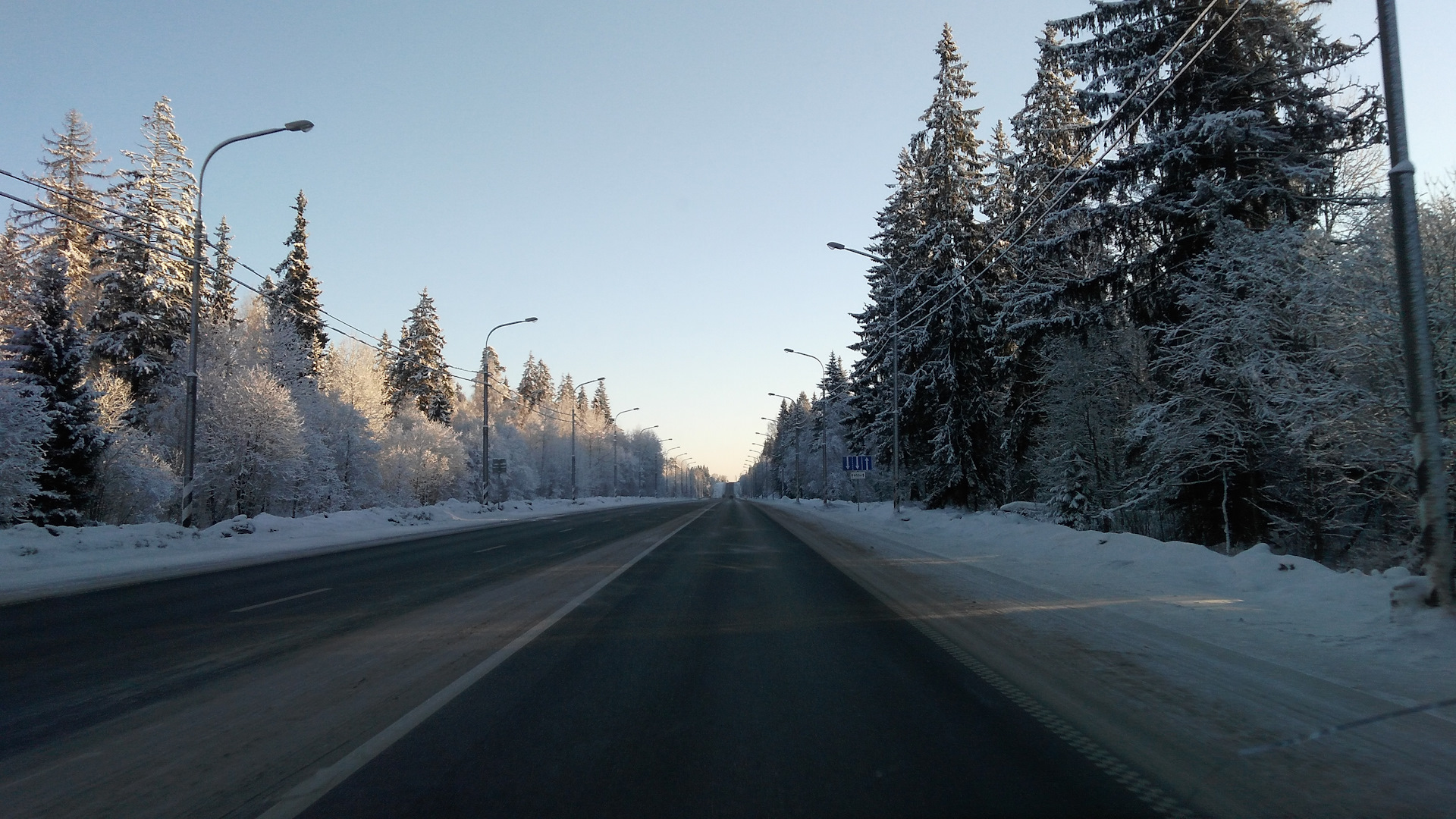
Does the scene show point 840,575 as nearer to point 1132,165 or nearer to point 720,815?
point 720,815

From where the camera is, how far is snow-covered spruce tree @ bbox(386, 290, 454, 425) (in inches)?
2739

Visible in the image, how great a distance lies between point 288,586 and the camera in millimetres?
12758

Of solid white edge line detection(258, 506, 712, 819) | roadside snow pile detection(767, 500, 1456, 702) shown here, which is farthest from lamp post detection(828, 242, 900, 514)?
solid white edge line detection(258, 506, 712, 819)

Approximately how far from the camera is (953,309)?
33062 millimetres

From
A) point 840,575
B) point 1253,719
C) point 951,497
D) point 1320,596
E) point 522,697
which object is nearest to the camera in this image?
point 1253,719

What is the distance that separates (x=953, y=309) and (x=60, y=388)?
33.5 meters

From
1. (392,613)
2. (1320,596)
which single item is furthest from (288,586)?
(1320,596)

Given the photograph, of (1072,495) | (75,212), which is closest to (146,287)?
(75,212)

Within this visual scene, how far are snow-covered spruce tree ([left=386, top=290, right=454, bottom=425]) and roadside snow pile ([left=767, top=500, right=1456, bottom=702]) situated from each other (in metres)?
58.5

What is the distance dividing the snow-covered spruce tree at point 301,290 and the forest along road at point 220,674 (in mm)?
43176

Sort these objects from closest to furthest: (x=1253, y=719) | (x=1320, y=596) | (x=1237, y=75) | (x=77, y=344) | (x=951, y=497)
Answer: (x=1253, y=719), (x=1320, y=596), (x=1237, y=75), (x=77, y=344), (x=951, y=497)

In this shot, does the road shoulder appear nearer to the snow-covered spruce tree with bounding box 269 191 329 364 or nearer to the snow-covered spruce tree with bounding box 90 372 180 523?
the snow-covered spruce tree with bounding box 90 372 180 523

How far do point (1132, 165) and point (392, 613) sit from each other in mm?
20264

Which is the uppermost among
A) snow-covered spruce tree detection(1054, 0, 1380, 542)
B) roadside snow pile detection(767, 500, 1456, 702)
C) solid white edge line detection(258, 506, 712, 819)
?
snow-covered spruce tree detection(1054, 0, 1380, 542)
